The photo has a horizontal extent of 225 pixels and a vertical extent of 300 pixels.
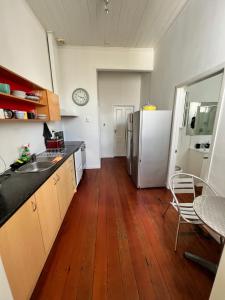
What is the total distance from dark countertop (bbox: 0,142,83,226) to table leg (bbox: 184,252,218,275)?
1.74 m

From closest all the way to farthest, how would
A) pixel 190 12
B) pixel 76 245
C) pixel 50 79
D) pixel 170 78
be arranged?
pixel 76 245, pixel 190 12, pixel 170 78, pixel 50 79

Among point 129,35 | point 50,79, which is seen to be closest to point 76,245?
point 50,79

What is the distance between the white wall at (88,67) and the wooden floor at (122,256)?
2257 millimetres

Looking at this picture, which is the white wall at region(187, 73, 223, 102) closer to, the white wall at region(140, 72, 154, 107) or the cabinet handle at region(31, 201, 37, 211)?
the white wall at region(140, 72, 154, 107)

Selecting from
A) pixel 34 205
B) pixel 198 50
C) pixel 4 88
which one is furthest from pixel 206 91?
pixel 34 205

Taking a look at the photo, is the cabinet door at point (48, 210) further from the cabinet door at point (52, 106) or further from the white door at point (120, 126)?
the white door at point (120, 126)

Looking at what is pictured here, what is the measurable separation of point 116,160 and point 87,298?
12.7 ft

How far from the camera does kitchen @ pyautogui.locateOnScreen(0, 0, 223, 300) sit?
3.94 ft

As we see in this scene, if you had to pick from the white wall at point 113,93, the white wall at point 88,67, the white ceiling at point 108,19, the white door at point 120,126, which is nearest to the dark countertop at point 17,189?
the white wall at point 88,67

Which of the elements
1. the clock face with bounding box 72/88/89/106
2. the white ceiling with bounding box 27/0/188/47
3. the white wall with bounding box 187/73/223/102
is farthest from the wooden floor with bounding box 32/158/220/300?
the white ceiling with bounding box 27/0/188/47

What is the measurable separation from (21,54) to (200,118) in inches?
139

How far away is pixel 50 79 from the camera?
296 centimetres

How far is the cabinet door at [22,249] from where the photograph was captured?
2.84ft

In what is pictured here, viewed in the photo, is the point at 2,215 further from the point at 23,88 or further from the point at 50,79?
the point at 50,79
